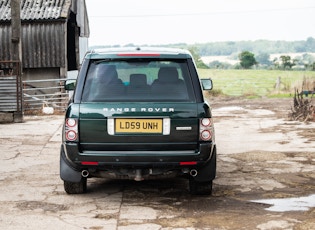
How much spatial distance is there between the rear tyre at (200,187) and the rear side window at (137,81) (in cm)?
111

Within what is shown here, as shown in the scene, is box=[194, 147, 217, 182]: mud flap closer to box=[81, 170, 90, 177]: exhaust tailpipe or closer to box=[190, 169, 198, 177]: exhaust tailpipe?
→ box=[190, 169, 198, 177]: exhaust tailpipe

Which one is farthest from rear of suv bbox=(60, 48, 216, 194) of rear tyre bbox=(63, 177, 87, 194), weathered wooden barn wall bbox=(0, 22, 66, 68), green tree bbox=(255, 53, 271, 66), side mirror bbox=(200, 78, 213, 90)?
green tree bbox=(255, 53, 271, 66)

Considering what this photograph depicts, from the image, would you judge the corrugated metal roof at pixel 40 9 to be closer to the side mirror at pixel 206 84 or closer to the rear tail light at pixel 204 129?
the side mirror at pixel 206 84

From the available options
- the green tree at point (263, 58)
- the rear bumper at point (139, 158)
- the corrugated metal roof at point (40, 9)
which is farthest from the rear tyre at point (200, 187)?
the green tree at point (263, 58)

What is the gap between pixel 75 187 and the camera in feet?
25.5

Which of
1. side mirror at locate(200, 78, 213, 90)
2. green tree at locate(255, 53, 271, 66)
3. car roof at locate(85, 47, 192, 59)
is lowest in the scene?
green tree at locate(255, 53, 271, 66)

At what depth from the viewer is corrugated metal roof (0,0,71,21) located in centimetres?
2503

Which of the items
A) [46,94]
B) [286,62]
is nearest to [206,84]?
[46,94]

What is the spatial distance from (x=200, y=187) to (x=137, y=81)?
153 centimetres

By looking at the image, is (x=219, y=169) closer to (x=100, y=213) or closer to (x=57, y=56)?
(x=100, y=213)

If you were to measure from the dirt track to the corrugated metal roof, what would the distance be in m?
12.9

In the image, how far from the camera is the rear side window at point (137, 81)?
7.16 meters

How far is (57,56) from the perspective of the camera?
25.7m

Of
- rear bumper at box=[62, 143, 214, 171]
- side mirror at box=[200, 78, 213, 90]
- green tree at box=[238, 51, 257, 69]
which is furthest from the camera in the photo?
green tree at box=[238, 51, 257, 69]
